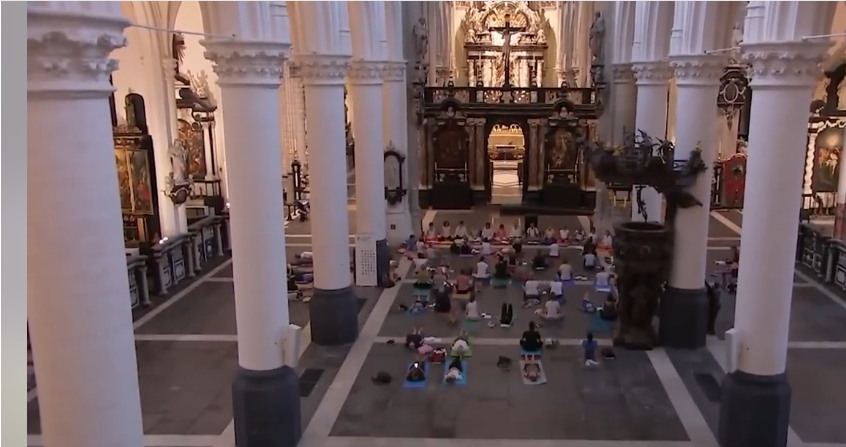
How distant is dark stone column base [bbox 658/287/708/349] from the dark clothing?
2.20 meters

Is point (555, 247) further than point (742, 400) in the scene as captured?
Yes

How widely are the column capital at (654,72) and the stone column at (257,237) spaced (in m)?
9.27

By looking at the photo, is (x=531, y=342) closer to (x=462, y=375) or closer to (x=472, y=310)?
(x=462, y=375)

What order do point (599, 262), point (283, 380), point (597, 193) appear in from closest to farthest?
point (283, 380) → point (599, 262) → point (597, 193)

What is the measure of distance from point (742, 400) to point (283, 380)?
552 centimetres

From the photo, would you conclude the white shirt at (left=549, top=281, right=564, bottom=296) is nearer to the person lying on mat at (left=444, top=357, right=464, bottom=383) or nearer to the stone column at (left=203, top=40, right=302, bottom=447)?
the person lying on mat at (left=444, top=357, right=464, bottom=383)

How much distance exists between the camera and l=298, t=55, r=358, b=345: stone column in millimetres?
11430

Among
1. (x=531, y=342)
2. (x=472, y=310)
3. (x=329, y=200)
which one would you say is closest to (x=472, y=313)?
(x=472, y=310)

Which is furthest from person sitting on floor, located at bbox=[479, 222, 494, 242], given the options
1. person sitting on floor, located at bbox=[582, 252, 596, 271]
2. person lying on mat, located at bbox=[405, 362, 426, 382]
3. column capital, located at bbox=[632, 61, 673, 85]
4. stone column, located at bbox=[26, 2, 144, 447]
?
stone column, located at bbox=[26, 2, 144, 447]

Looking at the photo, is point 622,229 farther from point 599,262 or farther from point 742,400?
point 599,262

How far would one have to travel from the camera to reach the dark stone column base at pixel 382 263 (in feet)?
54.0

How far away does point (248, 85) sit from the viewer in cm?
809

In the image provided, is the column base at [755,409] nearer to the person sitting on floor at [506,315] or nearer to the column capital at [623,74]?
the person sitting on floor at [506,315]

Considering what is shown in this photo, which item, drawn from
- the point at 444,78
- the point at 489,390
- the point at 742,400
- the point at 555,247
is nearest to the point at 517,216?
the point at 555,247
